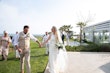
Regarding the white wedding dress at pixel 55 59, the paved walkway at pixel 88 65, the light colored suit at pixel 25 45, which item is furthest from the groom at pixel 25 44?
the paved walkway at pixel 88 65

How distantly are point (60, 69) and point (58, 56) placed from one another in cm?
69

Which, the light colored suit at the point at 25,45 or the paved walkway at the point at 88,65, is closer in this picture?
the light colored suit at the point at 25,45

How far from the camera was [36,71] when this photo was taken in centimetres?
1114

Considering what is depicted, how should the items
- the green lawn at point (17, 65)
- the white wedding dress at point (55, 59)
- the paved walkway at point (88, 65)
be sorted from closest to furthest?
the white wedding dress at point (55, 59) < the green lawn at point (17, 65) < the paved walkway at point (88, 65)

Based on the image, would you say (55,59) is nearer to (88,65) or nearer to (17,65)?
(17,65)

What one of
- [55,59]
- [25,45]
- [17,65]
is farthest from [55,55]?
[17,65]

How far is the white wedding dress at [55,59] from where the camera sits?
1006cm

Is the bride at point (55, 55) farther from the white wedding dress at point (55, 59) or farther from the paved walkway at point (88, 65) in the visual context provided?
the paved walkway at point (88, 65)

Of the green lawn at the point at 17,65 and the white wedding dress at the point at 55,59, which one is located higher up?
the white wedding dress at the point at 55,59

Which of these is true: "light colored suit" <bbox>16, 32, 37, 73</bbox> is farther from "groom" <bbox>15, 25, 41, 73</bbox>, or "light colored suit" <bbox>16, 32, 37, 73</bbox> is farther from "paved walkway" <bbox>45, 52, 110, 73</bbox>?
"paved walkway" <bbox>45, 52, 110, 73</bbox>

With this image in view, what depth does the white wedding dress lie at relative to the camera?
33.0 ft

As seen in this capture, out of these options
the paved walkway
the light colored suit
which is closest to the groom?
the light colored suit

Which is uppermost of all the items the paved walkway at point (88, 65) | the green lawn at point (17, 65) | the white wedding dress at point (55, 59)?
the white wedding dress at point (55, 59)

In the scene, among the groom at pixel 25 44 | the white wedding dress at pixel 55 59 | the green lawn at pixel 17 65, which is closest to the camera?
the groom at pixel 25 44
